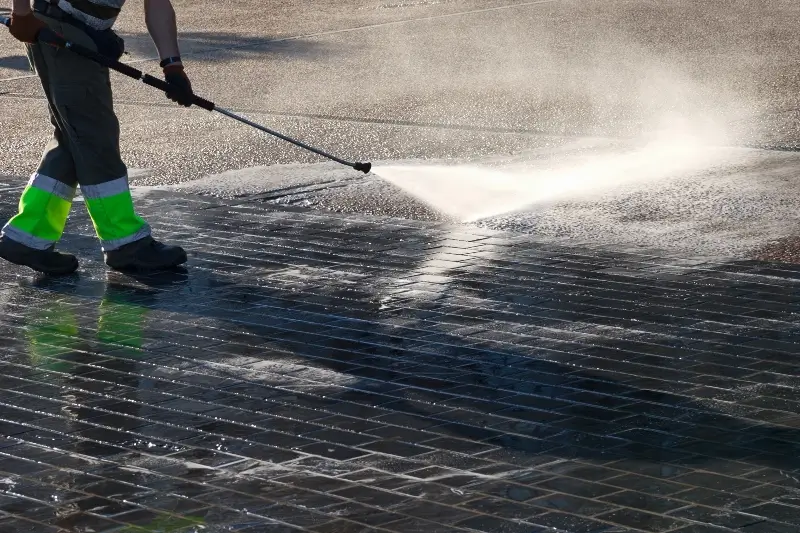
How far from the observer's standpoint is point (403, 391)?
4.52 m

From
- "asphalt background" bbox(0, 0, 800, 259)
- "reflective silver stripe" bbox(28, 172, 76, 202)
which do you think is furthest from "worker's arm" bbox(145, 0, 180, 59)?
"asphalt background" bbox(0, 0, 800, 259)

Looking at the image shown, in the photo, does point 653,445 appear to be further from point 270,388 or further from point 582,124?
point 582,124

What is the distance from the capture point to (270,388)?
4.60 m

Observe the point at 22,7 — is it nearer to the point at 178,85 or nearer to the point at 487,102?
the point at 178,85

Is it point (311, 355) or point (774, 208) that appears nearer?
point (311, 355)

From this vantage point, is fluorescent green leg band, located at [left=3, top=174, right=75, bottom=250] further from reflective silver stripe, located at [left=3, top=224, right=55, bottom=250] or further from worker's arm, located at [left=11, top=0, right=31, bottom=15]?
worker's arm, located at [left=11, top=0, right=31, bottom=15]

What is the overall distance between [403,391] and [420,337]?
58 centimetres

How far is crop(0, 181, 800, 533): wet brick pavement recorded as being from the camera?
364 cm

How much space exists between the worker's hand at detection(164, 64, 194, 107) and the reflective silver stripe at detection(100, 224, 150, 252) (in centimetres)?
55

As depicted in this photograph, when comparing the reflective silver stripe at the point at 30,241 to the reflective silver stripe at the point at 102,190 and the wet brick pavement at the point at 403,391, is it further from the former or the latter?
the reflective silver stripe at the point at 102,190

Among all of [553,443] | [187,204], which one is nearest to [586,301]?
[553,443]

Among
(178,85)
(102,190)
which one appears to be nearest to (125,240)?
(102,190)

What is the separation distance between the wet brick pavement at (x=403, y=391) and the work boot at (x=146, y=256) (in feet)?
0.29

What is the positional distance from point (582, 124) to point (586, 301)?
3.90m
